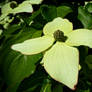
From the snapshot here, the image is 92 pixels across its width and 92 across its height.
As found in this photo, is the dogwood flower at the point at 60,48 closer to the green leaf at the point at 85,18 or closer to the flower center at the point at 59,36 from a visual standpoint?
the flower center at the point at 59,36

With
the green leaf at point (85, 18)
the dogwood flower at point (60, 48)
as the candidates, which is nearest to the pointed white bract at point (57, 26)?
the dogwood flower at point (60, 48)

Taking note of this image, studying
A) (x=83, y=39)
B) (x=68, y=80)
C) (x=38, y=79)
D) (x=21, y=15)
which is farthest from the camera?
(x=21, y=15)

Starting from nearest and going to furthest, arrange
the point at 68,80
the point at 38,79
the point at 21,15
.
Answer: the point at 68,80 → the point at 38,79 → the point at 21,15

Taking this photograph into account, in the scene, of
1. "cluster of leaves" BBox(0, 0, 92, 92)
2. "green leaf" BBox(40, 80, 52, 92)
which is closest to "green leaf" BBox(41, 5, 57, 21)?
"cluster of leaves" BBox(0, 0, 92, 92)

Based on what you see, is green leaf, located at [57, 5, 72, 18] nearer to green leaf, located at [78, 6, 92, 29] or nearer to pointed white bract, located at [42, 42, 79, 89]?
green leaf, located at [78, 6, 92, 29]

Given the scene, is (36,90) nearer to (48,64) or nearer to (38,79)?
(38,79)

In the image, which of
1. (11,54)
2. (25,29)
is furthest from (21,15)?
(11,54)

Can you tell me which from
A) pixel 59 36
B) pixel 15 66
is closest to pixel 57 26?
pixel 59 36
